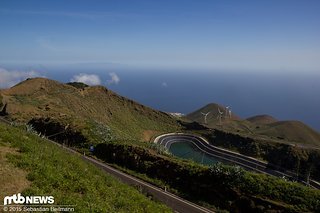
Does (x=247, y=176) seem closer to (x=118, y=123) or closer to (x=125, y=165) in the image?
(x=125, y=165)

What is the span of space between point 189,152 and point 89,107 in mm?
31702

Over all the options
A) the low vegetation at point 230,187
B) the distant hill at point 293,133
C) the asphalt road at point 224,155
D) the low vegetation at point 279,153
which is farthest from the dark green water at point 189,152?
the low vegetation at point 230,187

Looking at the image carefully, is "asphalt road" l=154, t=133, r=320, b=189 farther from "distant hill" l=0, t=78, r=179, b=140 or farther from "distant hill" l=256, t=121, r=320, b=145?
"distant hill" l=256, t=121, r=320, b=145

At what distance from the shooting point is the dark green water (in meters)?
79.6

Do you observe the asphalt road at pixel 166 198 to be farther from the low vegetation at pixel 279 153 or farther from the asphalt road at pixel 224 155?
the low vegetation at pixel 279 153

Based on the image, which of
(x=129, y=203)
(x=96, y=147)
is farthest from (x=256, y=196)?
(x=96, y=147)

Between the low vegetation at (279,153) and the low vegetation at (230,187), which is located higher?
the low vegetation at (230,187)

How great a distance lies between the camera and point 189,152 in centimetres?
8594

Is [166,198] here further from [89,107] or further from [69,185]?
[89,107]

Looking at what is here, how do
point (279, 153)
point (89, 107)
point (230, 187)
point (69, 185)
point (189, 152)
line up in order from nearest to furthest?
point (69, 185), point (230, 187), point (279, 153), point (189, 152), point (89, 107)

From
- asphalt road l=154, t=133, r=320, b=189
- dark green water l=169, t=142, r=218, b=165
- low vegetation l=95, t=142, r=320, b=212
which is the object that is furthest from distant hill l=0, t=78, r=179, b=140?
low vegetation l=95, t=142, r=320, b=212

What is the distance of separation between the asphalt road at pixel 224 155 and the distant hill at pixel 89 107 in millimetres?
6175

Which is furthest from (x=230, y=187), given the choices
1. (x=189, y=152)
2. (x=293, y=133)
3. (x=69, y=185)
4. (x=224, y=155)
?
(x=293, y=133)

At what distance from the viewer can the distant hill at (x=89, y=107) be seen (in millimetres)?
78500
